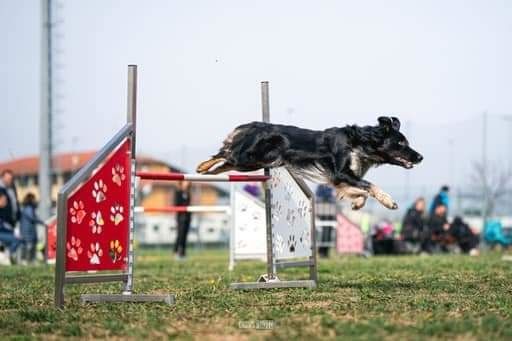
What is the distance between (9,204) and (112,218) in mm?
9791

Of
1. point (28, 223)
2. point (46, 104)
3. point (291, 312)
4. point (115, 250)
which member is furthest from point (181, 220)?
point (291, 312)

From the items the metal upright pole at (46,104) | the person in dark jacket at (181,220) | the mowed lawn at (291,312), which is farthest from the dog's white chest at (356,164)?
the metal upright pole at (46,104)

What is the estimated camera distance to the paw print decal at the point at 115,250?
689cm

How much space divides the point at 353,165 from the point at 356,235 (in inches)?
481

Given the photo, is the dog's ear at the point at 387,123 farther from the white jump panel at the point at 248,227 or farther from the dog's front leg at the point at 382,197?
the white jump panel at the point at 248,227

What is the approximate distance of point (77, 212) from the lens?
6465 mm

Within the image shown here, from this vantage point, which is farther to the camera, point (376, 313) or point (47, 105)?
point (47, 105)

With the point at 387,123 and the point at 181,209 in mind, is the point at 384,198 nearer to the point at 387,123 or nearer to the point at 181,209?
the point at 387,123

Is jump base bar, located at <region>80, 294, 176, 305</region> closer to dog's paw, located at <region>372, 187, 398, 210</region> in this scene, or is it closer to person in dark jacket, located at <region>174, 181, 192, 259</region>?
dog's paw, located at <region>372, 187, 398, 210</region>

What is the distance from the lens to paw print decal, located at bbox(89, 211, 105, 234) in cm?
664

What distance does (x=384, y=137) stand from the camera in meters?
8.04

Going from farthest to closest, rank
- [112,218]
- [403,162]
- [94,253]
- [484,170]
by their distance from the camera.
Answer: [484,170] < [403,162] < [112,218] < [94,253]

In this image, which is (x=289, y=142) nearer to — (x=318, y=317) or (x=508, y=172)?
(x=318, y=317)

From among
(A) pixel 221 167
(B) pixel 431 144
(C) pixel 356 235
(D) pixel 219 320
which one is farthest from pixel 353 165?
(B) pixel 431 144
